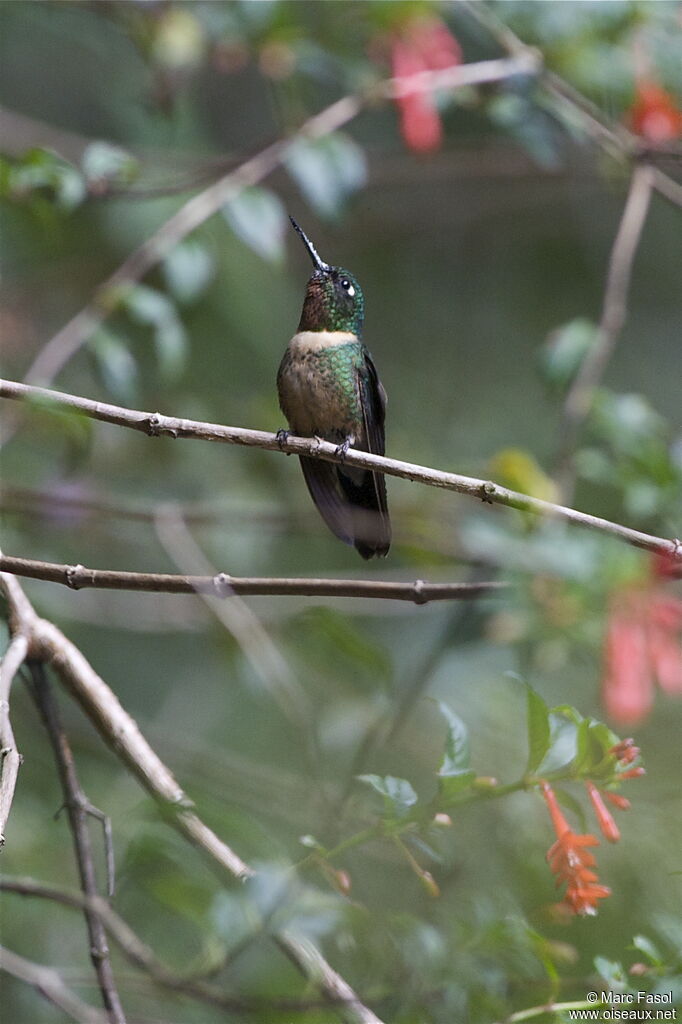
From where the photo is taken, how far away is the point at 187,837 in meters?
1.66

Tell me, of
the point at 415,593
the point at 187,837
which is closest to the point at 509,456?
the point at 415,593

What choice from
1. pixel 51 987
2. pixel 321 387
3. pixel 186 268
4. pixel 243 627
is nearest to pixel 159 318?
pixel 186 268

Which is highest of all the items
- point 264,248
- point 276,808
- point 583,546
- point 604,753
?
point 264,248

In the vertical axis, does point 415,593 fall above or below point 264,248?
below

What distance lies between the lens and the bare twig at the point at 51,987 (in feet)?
5.87

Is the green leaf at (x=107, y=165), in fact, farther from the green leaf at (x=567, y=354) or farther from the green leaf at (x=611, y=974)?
the green leaf at (x=611, y=974)

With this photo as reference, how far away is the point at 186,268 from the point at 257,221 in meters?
0.24

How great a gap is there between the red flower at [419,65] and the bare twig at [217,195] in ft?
0.18

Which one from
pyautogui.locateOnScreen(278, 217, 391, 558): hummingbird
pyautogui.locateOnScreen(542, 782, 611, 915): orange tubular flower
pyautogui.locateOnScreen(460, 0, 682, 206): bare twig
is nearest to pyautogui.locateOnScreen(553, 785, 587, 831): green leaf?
pyautogui.locateOnScreen(542, 782, 611, 915): orange tubular flower

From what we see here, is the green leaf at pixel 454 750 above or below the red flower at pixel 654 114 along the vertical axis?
below

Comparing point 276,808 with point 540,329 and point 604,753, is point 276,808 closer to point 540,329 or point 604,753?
point 604,753

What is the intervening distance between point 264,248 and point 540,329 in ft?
10.9

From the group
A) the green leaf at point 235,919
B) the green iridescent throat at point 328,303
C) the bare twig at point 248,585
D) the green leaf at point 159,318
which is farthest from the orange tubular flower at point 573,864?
the green leaf at point 159,318

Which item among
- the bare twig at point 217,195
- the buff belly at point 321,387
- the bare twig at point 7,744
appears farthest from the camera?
the bare twig at point 217,195
